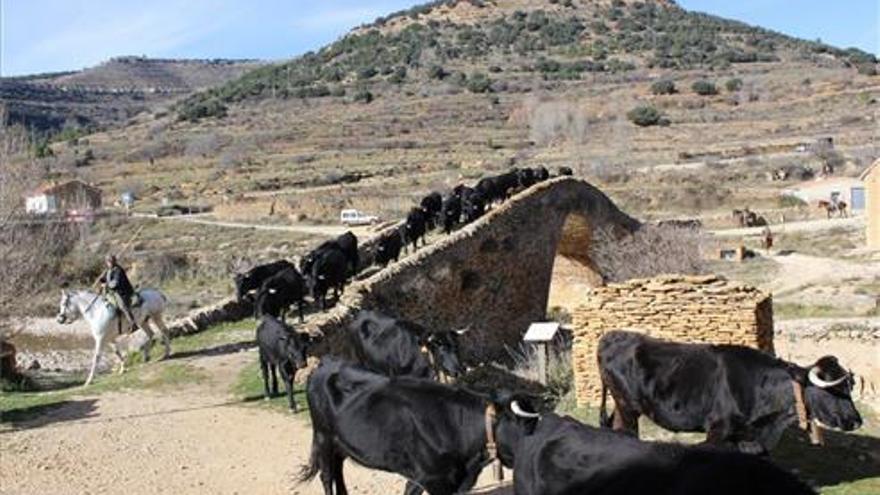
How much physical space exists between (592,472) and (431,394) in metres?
2.40

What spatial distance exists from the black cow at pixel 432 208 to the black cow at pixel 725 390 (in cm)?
1907

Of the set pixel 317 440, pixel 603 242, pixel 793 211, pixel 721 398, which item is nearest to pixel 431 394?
pixel 317 440

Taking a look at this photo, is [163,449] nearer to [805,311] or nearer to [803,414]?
[803,414]

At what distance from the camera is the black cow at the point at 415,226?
1170 inches

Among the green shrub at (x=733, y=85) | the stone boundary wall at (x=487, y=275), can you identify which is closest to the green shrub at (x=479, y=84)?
the green shrub at (x=733, y=85)

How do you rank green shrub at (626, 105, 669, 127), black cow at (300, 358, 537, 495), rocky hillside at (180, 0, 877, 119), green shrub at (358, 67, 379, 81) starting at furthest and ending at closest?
green shrub at (358, 67, 379, 81) < rocky hillside at (180, 0, 877, 119) < green shrub at (626, 105, 669, 127) < black cow at (300, 358, 537, 495)

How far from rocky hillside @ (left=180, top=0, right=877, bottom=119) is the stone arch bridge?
83.7 m

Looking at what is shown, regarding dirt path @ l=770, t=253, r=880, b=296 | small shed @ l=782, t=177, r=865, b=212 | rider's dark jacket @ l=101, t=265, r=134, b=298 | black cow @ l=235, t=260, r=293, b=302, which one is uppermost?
rider's dark jacket @ l=101, t=265, r=134, b=298

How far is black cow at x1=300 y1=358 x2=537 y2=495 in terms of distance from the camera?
9.28 metres

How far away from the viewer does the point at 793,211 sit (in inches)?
2277

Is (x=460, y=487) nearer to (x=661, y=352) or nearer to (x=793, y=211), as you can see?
(x=661, y=352)

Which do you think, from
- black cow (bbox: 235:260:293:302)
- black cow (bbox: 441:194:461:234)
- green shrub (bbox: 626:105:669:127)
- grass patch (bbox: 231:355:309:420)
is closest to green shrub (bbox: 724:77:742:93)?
green shrub (bbox: 626:105:669:127)

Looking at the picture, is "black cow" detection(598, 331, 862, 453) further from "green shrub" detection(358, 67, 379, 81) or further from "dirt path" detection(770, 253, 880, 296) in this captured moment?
"green shrub" detection(358, 67, 379, 81)

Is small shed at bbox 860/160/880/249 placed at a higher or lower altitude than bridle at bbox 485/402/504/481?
lower
